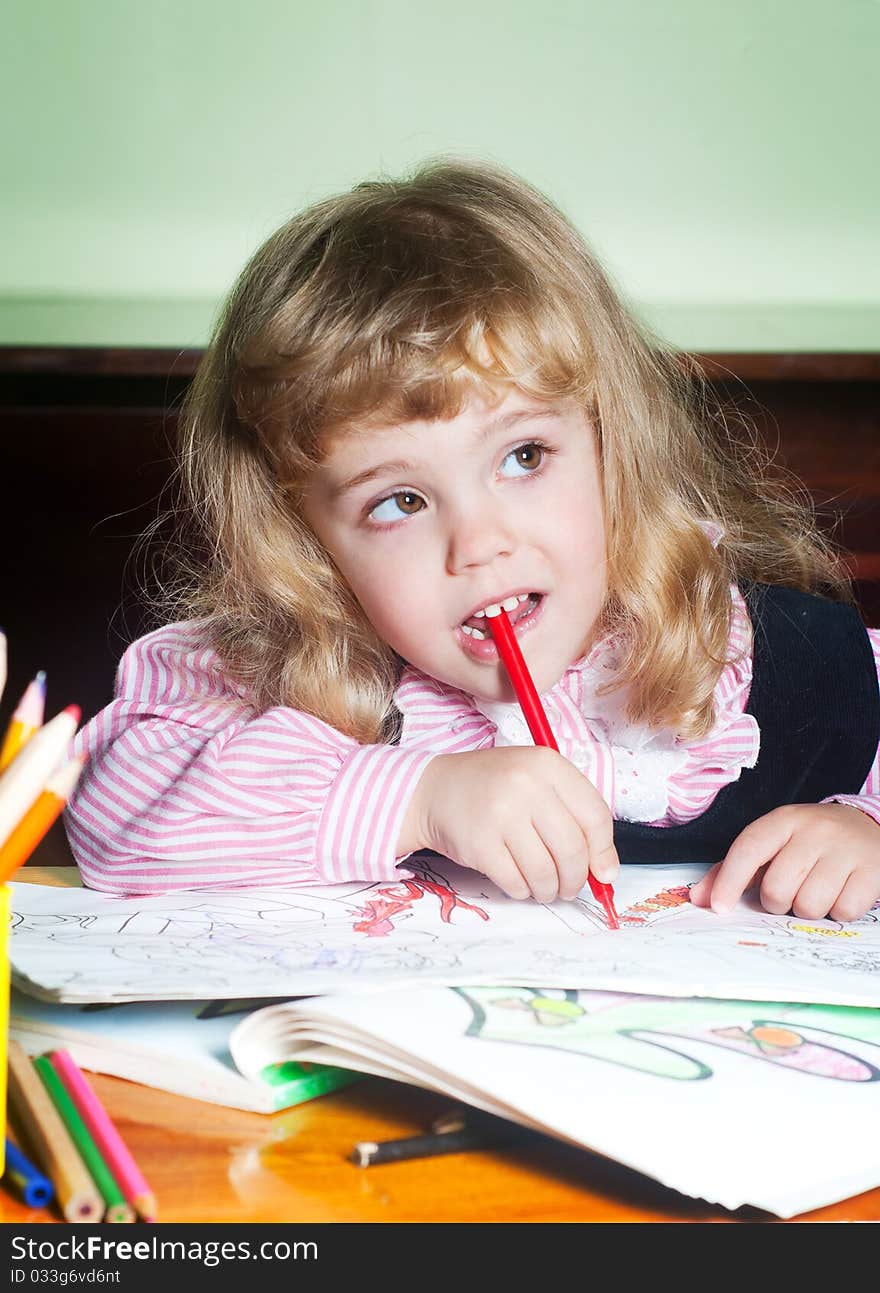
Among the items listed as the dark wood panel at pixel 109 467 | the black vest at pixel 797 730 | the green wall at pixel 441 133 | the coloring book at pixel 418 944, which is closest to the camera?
the coloring book at pixel 418 944

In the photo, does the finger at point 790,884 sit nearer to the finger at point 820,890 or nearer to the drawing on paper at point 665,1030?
the finger at point 820,890

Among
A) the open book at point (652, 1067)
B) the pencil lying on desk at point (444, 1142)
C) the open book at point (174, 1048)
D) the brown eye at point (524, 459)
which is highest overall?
the brown eye at point (524, 459)

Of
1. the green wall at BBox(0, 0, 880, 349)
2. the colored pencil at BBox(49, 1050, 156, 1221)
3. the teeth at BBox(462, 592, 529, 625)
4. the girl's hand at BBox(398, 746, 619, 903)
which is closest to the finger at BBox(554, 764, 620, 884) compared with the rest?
the girl's hand at BBox(398, 746, 619, 903)

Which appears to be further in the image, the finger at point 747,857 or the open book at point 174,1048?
the finger at point 747,857

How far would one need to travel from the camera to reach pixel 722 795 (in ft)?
2.55

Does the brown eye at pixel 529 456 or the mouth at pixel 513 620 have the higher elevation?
the brown eye at pixel 529 456

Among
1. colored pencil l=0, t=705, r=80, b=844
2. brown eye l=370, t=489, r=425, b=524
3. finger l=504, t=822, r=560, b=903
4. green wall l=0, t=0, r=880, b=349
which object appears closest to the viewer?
colored pencil l=0, t=705, r=80, b=844

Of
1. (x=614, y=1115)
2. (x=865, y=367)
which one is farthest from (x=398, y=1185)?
(x=865, y=367)

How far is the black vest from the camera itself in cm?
78

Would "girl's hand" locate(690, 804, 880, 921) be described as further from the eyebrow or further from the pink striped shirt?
the eyebrow

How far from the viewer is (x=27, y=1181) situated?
312mm

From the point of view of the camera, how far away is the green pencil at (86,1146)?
30 cm

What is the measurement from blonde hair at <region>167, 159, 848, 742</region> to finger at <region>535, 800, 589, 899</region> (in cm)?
19

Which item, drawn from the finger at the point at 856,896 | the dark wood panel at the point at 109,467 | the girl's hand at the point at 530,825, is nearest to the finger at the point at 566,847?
the girl's hand at the point at 530,825
